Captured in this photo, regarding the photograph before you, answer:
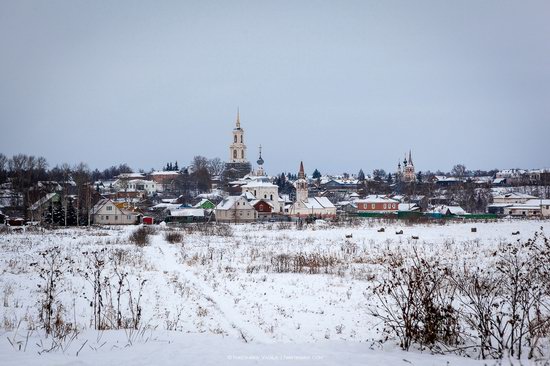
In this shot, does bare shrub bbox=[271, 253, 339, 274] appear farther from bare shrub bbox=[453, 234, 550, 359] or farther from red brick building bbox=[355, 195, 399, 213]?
red brick building bbox=[355, 195, 399, 213]

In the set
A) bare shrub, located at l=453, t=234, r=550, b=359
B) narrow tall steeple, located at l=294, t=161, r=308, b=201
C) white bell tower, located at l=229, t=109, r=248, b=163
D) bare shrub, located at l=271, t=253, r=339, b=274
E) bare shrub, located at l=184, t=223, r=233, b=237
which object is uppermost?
white bell tower, located at l=229, t=109, r=248, b=163

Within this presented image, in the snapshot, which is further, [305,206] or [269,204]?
[269,204]

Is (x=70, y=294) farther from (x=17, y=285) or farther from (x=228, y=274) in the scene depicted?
(x=228, y=274)

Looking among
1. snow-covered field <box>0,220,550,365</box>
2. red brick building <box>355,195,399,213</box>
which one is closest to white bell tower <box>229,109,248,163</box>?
red brick building <box>355,195,399,213</box>

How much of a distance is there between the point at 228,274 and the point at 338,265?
498 centimetres

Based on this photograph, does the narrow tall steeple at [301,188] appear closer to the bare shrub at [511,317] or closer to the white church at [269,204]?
the white church at [269,204]

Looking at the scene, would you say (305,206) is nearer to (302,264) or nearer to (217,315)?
(302,264)

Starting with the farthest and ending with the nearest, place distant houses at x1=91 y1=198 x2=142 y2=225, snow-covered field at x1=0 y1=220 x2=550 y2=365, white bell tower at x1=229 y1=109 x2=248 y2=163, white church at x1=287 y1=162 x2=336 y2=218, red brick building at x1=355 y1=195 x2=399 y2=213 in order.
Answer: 1. white bell tower at x1=229 y1=109 x2=248 y2=163
2. red brick building at x1=355 y1=195 x2=399 y2=213
3. white church at x1=287 y1=162 x2=336 y2=218
4. distant houses at x1=91 y1=198 x2=142 y2=225
5. snow-covered field at x1=0 y1=220 x2=550 y2=365

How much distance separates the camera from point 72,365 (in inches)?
229

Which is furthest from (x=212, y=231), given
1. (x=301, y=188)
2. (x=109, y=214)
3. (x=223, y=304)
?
(x=301, y=188)

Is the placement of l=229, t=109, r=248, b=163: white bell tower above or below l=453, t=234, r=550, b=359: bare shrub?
above

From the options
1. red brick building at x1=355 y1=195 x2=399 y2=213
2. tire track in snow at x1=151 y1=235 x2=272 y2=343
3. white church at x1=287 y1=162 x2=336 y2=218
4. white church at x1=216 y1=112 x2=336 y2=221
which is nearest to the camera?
tire track in snow at x1=151 y1=235 x2=272 y2=343

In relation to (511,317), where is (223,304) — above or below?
below

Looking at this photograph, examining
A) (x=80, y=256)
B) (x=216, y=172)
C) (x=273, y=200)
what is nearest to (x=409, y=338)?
(x=80, y=256)
